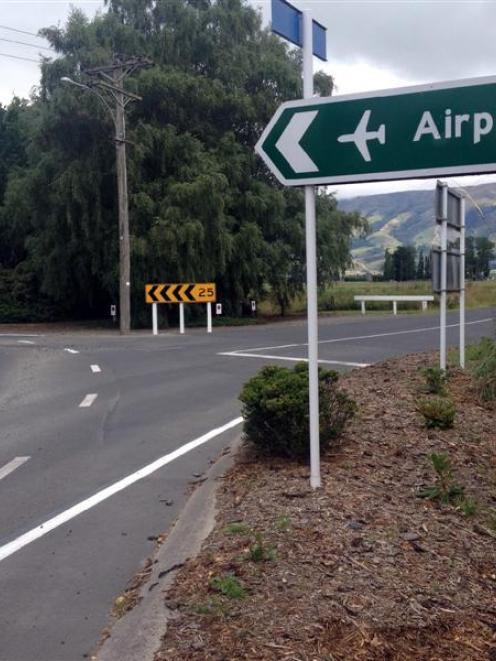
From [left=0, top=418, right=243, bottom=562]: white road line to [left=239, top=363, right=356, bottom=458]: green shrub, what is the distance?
1252 millimetres

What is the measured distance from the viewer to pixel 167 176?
35.2 meters

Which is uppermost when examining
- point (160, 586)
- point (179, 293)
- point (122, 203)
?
point (122, 203)

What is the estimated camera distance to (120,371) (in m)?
17.5

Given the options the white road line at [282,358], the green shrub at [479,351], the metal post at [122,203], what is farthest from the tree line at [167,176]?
the green shrub at [479,351]

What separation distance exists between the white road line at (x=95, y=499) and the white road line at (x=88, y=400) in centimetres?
315

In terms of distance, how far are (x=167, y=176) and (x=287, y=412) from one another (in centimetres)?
2919

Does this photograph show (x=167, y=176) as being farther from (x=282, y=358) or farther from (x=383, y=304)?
(x=383, y=304)

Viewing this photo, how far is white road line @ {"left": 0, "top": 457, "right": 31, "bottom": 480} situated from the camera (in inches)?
338

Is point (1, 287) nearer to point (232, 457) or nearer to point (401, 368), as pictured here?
point (401, 368)

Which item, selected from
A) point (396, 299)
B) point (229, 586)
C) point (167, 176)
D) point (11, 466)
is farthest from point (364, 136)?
point (396, 299)

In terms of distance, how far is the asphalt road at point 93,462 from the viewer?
5055 millimetres

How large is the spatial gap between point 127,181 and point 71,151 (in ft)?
10.7

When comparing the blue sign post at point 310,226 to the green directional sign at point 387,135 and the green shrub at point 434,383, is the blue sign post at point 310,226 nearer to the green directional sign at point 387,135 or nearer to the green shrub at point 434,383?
the green directional sign at point 387,135

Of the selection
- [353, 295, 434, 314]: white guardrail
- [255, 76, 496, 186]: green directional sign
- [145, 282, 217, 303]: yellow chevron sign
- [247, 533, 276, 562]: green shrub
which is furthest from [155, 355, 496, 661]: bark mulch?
[353, 295, 434, 314]: white guardrail
